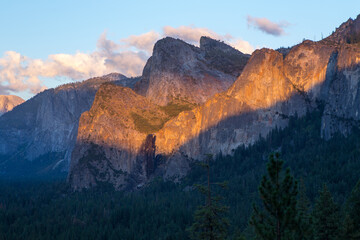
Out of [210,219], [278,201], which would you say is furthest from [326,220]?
[278,201]

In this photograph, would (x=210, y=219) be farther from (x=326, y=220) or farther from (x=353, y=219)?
(x=326, y=220)

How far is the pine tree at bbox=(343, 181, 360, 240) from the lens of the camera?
69.6 metres

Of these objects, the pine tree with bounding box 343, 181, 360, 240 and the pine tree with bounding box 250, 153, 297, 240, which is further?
the pine tree with bounding box 343, 181, 360, 240

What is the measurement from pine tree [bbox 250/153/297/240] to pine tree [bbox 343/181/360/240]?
24.7 metres

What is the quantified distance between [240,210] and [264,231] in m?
108

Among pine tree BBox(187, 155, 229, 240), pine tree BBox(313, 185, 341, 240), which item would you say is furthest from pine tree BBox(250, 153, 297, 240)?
pine tree BBox(313, 185, 341, 240)

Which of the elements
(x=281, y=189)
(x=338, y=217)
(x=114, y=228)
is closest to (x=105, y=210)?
(x=114, y=228)

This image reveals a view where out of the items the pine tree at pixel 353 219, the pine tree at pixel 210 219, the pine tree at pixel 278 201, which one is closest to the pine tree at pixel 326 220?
the pine tree at pixel 353 219

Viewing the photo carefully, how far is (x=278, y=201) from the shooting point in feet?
157

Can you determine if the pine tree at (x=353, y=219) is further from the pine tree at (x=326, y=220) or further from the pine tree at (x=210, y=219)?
the pine tree at (x=210, y=219)

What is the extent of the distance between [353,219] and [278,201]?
101 feet

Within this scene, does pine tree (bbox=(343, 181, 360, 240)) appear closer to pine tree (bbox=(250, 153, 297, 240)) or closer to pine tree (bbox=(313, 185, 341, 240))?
pine tree (bbox=(313, 185, 341, 240))

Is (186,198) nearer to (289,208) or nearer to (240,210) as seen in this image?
(240,210)

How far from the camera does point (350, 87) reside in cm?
18662
